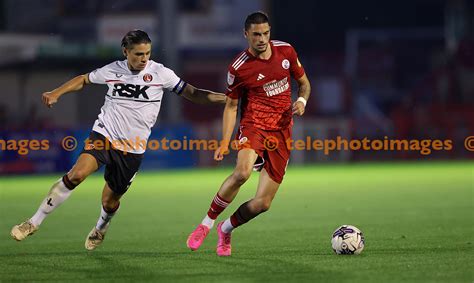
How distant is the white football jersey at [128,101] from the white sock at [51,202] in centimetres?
68

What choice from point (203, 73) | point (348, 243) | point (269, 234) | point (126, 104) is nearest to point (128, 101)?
point (126, 104)

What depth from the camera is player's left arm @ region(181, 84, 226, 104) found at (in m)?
10.3

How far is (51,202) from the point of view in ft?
32.3

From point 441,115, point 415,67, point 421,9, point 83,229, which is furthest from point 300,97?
→ point 421,9

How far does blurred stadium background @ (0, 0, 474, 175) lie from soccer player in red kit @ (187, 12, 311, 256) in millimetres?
15168

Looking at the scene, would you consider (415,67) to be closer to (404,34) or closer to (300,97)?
(404,34)

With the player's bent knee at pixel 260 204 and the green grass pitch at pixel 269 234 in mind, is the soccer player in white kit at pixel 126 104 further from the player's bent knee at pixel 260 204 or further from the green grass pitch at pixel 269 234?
the player's bent knee at pixel 260 204

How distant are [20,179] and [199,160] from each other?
17.9 feet

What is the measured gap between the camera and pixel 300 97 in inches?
394

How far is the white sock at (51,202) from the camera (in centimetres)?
984

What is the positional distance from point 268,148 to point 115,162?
1.54 m

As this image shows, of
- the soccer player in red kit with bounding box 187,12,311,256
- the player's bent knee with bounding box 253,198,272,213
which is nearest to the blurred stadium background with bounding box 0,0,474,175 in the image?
the soccer player in red kit with bounding box 187,12,311,256

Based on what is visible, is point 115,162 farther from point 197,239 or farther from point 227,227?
point 227,227

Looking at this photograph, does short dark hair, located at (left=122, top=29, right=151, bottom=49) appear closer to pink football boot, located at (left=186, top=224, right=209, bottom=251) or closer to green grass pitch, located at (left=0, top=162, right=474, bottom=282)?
pink football boot, located at (left=186, top=224, right=209, bottom=251)
